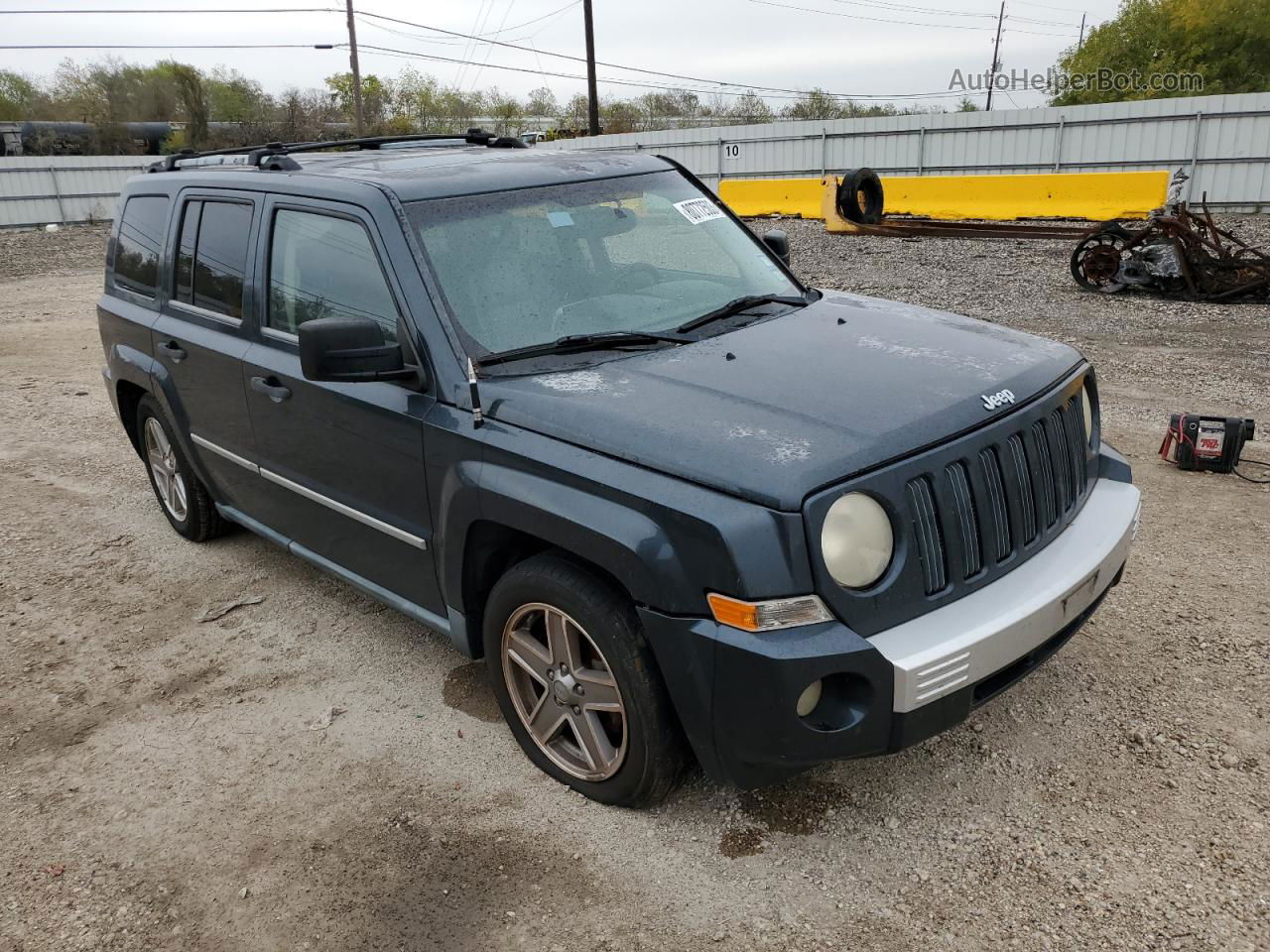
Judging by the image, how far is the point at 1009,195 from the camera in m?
18.0

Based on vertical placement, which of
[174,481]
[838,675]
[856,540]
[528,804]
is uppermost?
[856,540]

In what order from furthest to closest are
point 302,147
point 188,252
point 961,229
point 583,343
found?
point 961,229 → point 302,147 → point 188,252 → point 583,343

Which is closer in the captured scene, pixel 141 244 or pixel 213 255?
pixel 213 255

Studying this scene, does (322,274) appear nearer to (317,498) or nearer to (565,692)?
(317,498)

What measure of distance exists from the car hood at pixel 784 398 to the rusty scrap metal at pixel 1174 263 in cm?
889

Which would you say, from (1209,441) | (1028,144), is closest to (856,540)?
(1209,441)

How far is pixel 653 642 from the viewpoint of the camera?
8.64 feet

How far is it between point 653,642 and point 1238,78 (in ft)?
178

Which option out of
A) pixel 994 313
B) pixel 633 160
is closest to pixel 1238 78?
pixel 994 313

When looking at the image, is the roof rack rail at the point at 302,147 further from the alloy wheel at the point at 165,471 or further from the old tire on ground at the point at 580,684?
the old tire on ground at the point at 580,684

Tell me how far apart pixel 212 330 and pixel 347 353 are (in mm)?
1646

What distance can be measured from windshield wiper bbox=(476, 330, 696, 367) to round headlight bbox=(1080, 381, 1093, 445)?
1.38 metres

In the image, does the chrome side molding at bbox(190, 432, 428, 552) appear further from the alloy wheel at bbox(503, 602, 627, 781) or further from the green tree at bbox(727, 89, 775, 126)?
the green tree at bbox(727, 89, 775, 126)

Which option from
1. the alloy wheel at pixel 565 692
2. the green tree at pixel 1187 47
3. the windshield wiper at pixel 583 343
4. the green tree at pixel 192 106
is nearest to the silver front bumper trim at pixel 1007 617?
the alloy wheel at pixel 565 692
